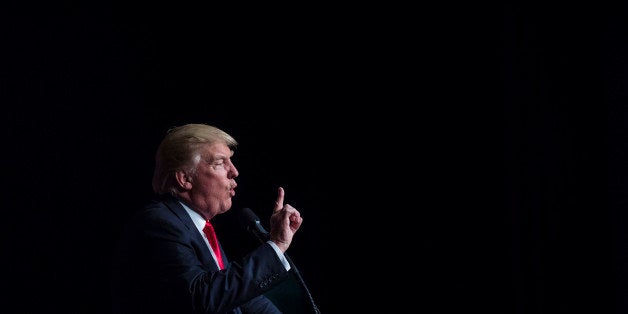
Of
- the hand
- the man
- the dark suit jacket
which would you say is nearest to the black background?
the man

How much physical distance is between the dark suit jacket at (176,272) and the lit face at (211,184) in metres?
0.13

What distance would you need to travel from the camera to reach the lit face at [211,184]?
1748 millimetres

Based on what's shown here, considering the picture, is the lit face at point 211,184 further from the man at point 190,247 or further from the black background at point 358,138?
the black background at point 358,138

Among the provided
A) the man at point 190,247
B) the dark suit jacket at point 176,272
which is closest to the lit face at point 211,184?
the man at point 190,247

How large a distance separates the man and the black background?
0.67 meters

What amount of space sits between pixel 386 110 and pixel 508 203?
0.61 m

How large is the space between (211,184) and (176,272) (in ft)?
1.14

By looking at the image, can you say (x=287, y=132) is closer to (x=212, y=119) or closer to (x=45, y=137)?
(x=212, y=119)

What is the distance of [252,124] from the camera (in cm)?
254

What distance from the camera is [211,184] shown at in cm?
176

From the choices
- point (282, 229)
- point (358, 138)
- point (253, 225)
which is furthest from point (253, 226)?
point (358, 138)

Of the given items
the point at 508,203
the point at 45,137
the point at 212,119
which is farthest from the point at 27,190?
the point at 508,203

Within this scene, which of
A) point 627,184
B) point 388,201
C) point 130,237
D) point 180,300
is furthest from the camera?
point 388,201

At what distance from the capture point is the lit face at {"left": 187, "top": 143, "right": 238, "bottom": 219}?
1.75 m
